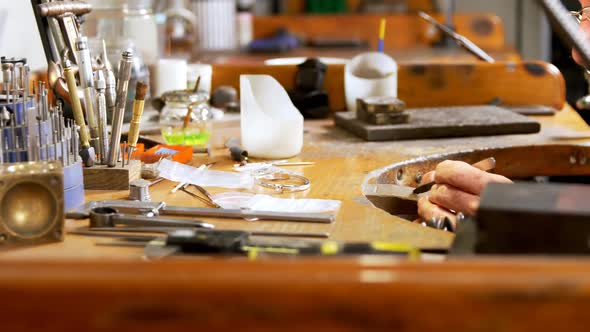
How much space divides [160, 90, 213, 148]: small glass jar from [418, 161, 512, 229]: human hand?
0.70 meters

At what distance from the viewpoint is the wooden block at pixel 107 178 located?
1687 millimetres

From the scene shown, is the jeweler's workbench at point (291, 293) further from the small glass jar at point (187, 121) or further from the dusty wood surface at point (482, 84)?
the dusty wood surface at point (482, 84)

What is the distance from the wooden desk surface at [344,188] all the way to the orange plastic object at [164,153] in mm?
31

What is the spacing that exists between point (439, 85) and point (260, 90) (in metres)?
0.87

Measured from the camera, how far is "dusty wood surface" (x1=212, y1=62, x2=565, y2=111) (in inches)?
107

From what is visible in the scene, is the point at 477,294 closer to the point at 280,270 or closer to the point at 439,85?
the point at 280,270

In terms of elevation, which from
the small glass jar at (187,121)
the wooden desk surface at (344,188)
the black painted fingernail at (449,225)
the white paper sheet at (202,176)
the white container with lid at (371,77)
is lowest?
the black painted fingernail at (449,225)

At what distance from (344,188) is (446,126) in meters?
0.65

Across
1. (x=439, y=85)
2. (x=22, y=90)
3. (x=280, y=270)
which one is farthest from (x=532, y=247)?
(x=439, y=85)

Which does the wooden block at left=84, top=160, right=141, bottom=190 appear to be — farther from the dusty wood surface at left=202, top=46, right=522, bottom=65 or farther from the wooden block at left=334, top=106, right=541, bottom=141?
the dusty wood surface at left=202, top=46, right=522, bottom=65

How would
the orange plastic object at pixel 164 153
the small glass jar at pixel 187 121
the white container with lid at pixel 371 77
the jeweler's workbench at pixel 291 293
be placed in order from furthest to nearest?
the white container with lid at pixel 371 77
the small glass jar at pixel 187 121
the orange plastic object at pixel 164 153
the jeweler's workbench at pixel 291 293

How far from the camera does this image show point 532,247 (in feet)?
3.45

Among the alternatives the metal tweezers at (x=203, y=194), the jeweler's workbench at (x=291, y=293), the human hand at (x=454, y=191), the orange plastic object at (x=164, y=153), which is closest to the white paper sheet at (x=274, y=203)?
the metal tweezers at (x=203, y=194)

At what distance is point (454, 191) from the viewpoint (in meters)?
1.62
